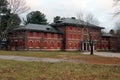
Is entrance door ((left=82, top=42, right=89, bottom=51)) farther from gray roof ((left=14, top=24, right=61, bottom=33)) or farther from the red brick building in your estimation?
gray roof ((left=14, top=24, right=61, bottom=33))

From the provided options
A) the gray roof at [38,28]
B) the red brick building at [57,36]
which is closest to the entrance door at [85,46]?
the red brick building at [57,36]

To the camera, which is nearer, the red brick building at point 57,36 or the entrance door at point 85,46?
the red brick building at point 57,36

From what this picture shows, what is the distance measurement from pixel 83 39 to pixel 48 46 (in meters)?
15.1

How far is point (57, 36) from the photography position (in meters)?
86.8

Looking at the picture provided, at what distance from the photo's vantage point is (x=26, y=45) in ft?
253

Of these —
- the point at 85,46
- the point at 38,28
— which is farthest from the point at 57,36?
the point at 85,46

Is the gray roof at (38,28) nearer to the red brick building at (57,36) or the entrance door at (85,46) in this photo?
the red brick building at (57,36)

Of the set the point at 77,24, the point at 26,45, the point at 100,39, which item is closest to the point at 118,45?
the point at 100,39

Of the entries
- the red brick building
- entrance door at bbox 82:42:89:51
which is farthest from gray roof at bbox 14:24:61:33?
entrance door at bbox 82:42:89:51

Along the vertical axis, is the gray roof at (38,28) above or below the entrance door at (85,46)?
above

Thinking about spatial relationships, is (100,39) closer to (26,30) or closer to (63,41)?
(63,41)

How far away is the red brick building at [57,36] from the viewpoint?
7825 centimetres

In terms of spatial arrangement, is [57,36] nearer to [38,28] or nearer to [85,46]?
[38,28]

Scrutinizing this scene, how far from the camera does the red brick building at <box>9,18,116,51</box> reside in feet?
A: 257
